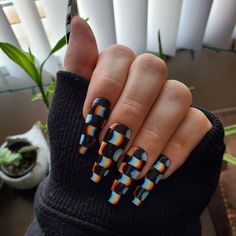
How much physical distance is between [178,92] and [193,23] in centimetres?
Result: 41

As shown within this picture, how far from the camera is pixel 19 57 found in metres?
0.59

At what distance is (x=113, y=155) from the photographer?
0.35 m

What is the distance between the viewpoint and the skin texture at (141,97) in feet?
1.16

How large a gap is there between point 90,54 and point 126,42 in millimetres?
383

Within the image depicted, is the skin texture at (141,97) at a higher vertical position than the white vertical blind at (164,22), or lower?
higher

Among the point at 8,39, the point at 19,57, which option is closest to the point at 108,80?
the point at 19,57

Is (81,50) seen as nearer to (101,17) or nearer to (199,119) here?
(199,119)

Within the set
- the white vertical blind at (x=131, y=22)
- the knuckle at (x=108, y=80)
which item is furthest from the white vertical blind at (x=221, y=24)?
the knuckle at (x=108, y=80)

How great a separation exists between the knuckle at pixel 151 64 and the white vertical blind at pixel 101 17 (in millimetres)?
308

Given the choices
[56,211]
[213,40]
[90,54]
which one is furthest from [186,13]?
[56,211]

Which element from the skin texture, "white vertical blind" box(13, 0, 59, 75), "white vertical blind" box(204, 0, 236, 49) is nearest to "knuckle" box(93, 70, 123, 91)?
the skin texture

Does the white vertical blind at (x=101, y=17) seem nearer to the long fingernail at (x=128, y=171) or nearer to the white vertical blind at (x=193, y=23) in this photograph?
the white vertical blind at (x=193, y=23)

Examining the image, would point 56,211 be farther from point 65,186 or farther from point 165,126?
point 165,126

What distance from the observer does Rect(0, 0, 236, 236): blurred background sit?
24.8 inches
